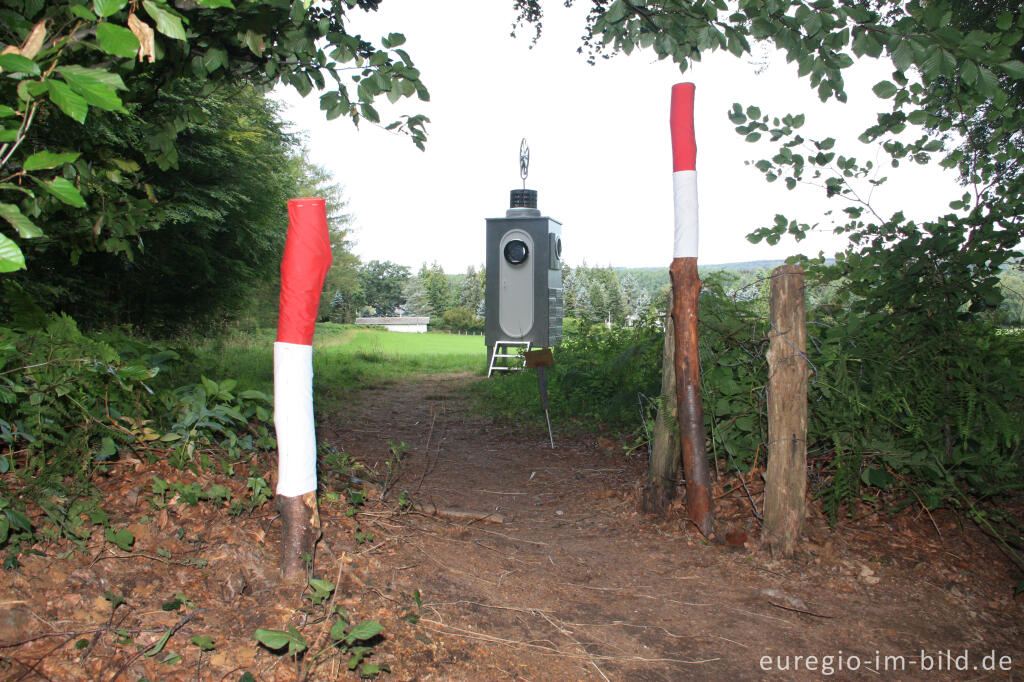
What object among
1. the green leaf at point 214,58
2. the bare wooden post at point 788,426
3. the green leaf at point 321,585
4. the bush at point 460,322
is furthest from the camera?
the bush at point 460,322

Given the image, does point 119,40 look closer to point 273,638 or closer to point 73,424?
point 273,638

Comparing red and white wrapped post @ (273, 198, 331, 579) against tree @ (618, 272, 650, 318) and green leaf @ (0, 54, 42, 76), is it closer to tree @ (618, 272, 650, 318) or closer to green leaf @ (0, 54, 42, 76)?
green leaf @ (0, 54, 42, 76)

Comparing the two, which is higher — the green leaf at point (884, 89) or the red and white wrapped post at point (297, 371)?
the green leaf at point (884, 89)

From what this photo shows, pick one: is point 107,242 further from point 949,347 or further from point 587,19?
point 587,19

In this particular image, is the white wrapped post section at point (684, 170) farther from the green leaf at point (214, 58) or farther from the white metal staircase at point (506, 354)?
the white metal staircase at point (506, 354)

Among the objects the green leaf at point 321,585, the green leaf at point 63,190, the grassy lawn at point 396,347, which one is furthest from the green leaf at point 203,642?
the grassy lawn at point 396,347

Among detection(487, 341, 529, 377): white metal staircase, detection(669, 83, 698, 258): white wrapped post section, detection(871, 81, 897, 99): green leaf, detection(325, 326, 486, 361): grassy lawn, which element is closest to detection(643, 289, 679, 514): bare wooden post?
detection(669, 83, 698, 258): white wrapped post section

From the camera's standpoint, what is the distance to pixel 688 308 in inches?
163

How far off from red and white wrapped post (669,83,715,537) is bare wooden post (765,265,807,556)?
41 centimetres

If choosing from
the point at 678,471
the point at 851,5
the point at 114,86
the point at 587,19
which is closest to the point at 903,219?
the point at 851,5

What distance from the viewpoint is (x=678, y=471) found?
4.61 metres

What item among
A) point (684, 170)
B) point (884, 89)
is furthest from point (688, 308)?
point (884, 89)

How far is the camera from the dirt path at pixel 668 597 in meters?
2.73

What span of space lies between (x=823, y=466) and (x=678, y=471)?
896 mm
